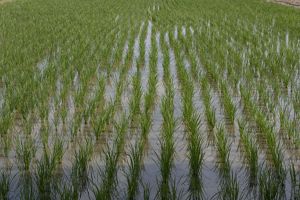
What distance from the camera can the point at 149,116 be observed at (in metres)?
4.69

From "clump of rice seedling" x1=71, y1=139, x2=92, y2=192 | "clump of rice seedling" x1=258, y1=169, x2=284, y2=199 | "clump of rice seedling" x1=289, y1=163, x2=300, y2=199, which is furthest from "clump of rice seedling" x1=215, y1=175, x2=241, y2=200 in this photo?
"clump of rice seedling" x1=71, y1=139, x2=92, y2=192

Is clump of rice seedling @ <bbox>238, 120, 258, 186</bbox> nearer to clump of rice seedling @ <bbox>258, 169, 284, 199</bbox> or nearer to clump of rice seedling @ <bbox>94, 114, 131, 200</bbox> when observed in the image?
clump of rice seedling @ <bbox>258, 169, 284, 199</bbox>

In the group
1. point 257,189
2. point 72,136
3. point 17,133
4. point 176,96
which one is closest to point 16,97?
point 17,133

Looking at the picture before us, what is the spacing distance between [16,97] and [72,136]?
106 centimetres

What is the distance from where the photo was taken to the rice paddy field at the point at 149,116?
3.34 meters

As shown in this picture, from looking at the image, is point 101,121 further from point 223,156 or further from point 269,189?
point 269,189

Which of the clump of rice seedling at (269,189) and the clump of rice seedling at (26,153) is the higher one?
the clump of rice seedling at (26,153)

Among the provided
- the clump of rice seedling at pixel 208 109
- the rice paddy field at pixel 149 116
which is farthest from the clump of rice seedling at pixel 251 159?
the clump of rice seedling at pixel 208 109

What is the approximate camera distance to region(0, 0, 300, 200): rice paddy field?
131 inches

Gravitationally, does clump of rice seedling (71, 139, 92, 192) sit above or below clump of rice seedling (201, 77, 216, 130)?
below

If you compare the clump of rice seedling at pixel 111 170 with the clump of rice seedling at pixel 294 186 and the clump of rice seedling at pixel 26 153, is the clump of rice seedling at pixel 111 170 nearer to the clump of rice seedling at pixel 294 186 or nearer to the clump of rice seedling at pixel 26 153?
the clump of rice seedling at pixel 26 153

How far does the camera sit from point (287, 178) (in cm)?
346

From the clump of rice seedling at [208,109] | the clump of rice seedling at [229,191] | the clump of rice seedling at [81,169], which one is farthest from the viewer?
the clump of rice seedling at [208,109]

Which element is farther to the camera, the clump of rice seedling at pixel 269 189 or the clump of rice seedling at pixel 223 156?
the clump of rice seedling at pixel 223 156
